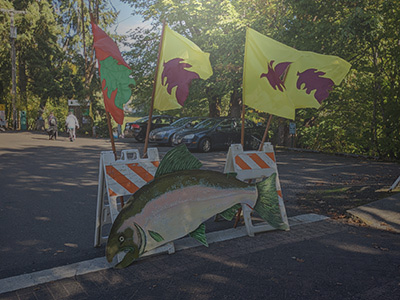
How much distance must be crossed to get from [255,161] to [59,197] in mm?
4140

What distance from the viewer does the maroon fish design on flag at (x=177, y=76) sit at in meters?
3.35

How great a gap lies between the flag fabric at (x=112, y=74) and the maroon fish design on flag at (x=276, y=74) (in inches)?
61.3

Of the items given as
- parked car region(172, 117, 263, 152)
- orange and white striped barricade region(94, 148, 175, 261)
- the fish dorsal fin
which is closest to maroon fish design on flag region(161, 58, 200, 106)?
the fish dorsal fin

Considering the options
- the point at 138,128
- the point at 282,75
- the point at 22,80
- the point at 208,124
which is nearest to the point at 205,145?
the point at 208,124

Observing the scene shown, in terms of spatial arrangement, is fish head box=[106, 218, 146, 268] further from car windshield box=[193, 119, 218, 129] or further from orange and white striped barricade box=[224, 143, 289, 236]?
car windshield box=[193, 119, 218, 129]

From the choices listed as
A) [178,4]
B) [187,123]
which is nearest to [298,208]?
[187,123]

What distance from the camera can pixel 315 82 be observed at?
4.07 metres

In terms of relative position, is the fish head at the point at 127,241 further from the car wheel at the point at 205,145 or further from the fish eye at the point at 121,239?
the car wheel at the point at 205,145

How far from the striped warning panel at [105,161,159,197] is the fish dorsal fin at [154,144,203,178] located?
3.33ft

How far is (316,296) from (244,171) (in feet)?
6.49

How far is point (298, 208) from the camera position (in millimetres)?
6289

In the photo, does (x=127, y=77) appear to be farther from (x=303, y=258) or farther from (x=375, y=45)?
(x=375, y=45)

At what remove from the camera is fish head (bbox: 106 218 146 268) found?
264cm

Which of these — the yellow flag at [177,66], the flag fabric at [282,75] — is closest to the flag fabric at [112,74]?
the yellow flag at [177,66]
